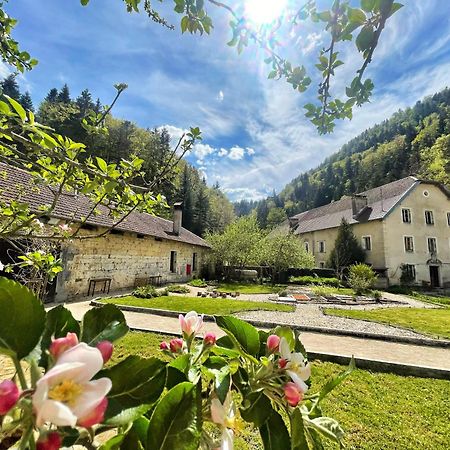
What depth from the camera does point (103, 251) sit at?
13047 mm

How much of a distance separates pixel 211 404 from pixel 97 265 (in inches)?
536

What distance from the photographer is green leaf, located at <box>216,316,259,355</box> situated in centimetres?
84

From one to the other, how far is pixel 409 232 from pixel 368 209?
4376 millimetres

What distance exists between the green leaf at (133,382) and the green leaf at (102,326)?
0.08 m

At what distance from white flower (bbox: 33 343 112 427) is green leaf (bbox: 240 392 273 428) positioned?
0.41 m

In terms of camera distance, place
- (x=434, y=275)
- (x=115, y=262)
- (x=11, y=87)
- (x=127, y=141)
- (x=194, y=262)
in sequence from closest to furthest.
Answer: (x=115, y=262), (x=434, y=275), (x=194, y=262), (x=127, y=141), (x=11, y=87)

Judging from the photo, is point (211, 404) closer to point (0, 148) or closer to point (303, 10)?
point (303, 10)

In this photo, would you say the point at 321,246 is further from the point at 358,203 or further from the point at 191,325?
the point at 191,325

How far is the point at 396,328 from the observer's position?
8.73 metres

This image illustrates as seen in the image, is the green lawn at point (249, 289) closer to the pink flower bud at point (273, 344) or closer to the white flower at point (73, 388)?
the pink flower bud at point (273, 344)

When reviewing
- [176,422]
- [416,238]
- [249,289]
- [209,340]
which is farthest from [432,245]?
[176,422]

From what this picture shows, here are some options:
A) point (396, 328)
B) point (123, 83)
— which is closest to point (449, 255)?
point (396, 328)

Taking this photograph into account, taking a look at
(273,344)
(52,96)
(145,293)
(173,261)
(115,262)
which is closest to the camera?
(273,344)

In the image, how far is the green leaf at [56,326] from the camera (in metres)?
0.53
